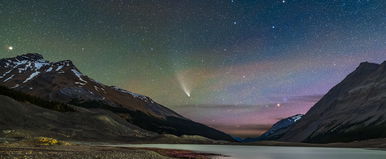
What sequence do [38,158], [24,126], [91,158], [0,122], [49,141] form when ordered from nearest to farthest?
[38,158]
[91,158]
[49,141]
[0,122]
[24,126]

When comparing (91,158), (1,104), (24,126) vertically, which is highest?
(1,104)

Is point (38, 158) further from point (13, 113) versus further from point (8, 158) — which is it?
point (13, 113)

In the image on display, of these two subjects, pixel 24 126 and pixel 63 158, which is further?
pixel 24 126

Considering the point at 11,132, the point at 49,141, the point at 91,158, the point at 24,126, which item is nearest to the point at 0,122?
the point at 24,126

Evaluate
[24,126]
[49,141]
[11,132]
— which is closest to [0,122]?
[24,126]

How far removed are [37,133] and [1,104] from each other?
38.0 meters

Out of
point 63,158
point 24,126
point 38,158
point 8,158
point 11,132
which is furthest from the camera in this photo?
point 24,126

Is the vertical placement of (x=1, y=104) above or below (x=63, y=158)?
above

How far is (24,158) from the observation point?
128 feet

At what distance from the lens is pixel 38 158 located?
40.1 m

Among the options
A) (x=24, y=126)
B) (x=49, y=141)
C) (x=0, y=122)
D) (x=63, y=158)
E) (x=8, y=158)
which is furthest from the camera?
(x=24, y=126)

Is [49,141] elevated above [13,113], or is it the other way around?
[13,113]

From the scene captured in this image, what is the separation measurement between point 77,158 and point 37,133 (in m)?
153

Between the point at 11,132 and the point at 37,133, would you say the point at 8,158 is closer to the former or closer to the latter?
the point at 11,132
